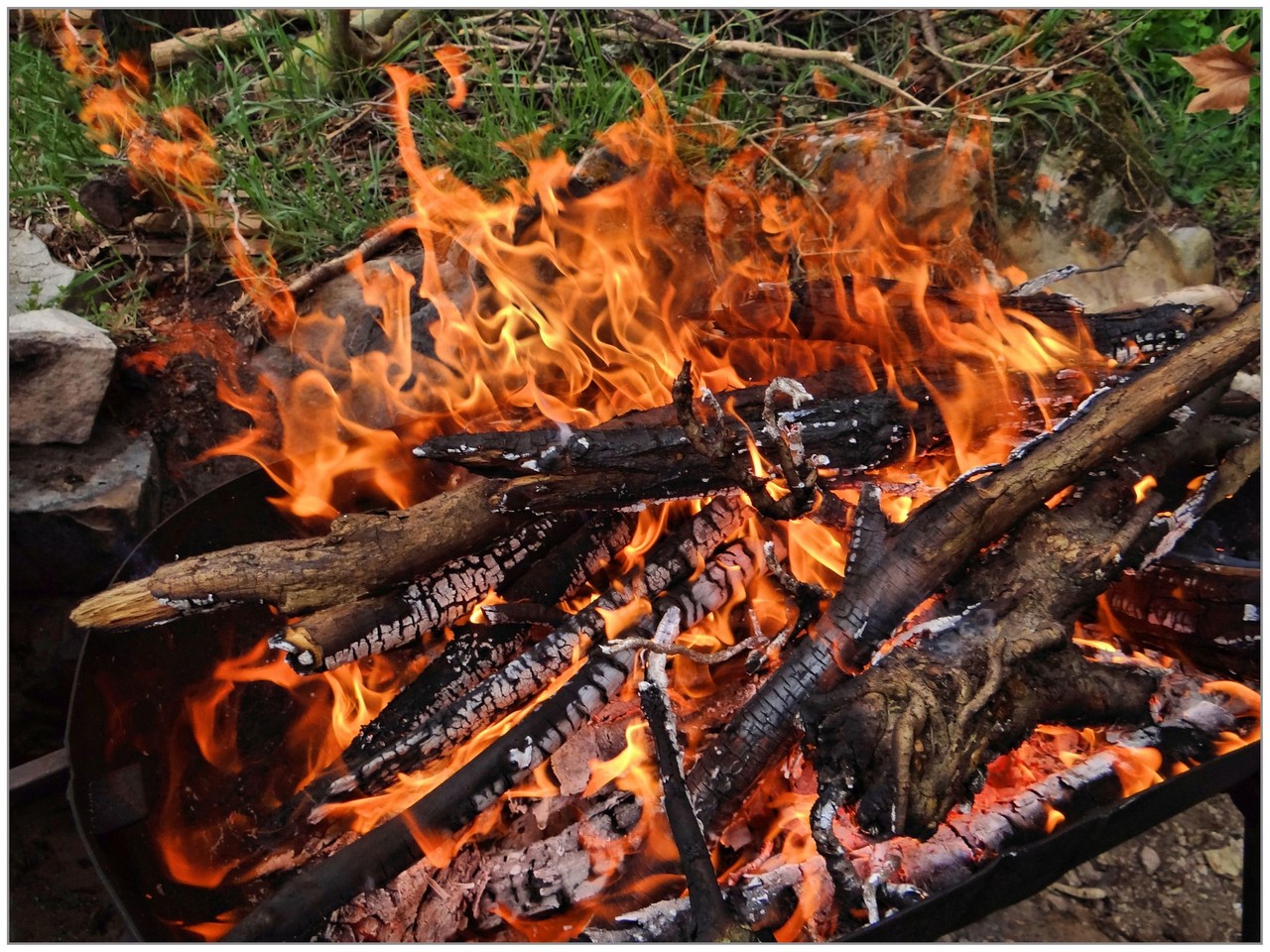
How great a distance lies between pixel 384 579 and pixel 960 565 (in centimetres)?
126

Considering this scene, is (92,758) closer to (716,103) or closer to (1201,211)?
(716,103)

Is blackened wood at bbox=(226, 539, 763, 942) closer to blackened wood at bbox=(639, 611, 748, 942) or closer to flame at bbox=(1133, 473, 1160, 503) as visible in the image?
blackened wood at bbox=(639, 611, 748, 942)

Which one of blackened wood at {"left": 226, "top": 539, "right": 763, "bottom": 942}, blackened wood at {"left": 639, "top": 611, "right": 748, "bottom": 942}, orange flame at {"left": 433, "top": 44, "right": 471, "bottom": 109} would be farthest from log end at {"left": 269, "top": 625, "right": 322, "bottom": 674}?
orange flame at {"left": 433, "top": 44, "right": 471, "bottom": 109}

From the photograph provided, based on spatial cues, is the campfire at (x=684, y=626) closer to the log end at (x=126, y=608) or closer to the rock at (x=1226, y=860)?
the log end at (x=126, y=608)

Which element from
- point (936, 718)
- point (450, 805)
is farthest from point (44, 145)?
point (936, 718)

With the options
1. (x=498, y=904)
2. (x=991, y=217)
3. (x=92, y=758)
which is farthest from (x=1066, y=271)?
(x=92, y=758)

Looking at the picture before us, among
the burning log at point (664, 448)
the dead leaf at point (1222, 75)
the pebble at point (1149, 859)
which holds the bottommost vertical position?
the pebble at point (1149, 859)

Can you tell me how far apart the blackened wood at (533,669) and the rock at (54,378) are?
1.26 metres

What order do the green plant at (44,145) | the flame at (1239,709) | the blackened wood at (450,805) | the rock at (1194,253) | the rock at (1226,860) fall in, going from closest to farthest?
the blackened wood at (450,805) → the flame at (1239,709) → the rock at (1226,860) → the rock at (1194,253) → the green plant at (44,145)

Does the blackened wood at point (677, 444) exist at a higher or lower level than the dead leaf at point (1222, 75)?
lower

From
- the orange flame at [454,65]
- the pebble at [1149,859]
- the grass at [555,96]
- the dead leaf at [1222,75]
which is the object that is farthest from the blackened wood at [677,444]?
the orange flame at [454,65]

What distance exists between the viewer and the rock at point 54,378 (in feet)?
7.64

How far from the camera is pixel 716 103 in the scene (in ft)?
11.2

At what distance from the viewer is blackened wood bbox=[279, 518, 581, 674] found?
1914 millimetres
